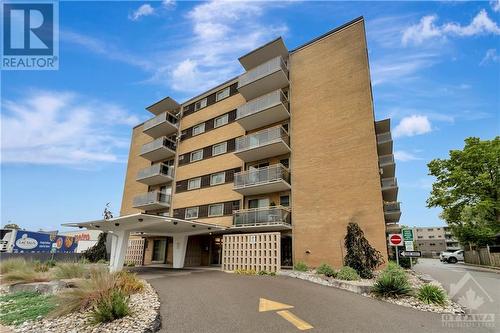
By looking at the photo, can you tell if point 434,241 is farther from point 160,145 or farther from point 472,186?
point 160,145

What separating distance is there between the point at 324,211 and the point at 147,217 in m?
11.2

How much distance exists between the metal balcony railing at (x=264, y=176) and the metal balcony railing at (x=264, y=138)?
206 centimetres

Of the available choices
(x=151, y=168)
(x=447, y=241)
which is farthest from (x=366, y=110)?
(x=447, y=241)

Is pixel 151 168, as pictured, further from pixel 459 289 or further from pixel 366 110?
pixel 459 289

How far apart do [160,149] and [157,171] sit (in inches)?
103

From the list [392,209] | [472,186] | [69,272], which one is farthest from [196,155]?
[472,186]

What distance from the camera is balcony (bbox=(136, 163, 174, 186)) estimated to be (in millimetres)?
29719

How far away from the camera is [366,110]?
18.3 meters

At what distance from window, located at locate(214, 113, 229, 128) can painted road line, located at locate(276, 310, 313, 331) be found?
870 inches

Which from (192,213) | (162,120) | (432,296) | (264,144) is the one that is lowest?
(432,296)

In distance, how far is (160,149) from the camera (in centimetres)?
3062

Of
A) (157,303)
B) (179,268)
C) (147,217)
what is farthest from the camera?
(179,268)

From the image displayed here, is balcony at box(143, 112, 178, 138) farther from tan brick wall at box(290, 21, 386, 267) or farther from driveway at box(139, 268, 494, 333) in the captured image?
driveway at box(139, 268, 494, 333)

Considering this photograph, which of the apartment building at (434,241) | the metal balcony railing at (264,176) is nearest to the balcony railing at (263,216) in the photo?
the metal balcony railing at (264,176)
